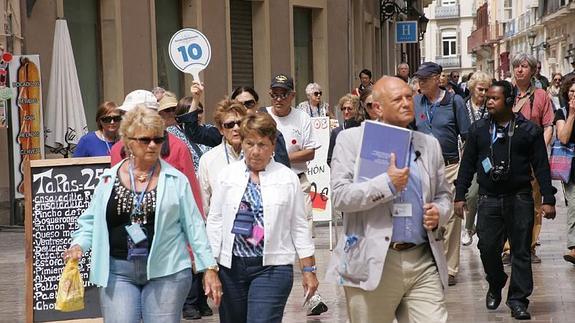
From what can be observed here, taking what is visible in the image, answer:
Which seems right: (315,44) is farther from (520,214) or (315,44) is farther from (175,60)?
(520,214)

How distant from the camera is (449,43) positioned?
11106 centimetres

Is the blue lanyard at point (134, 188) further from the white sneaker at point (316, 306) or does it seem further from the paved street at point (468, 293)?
the white sneaker at point (316, 306)

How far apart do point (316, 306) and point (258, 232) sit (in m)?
3.41

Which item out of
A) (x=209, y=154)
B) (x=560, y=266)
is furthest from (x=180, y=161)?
(x=560, y=266)

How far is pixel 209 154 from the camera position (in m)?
8.78

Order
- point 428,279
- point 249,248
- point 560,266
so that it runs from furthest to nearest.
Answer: point 560,266
point 249,248
point 428,279

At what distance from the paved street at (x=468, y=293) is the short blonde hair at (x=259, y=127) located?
3.38 meters

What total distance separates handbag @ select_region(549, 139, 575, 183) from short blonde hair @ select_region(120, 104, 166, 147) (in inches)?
260

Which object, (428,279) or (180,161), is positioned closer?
(428,279)

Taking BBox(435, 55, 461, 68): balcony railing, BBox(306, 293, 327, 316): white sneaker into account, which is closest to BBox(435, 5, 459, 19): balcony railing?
BBox(435, 55, 461, 68): balcony railing

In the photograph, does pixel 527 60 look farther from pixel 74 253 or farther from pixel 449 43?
pixel 449 43

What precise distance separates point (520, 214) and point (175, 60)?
12.7ft

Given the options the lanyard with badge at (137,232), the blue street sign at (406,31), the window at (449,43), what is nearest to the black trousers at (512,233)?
the lanyard with badge at (137,232)

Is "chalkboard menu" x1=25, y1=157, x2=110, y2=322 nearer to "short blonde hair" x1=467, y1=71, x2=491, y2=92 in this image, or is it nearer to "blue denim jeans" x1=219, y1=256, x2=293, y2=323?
"blue denim jeans" x1=219, y1=256, x2=293, y2=323
